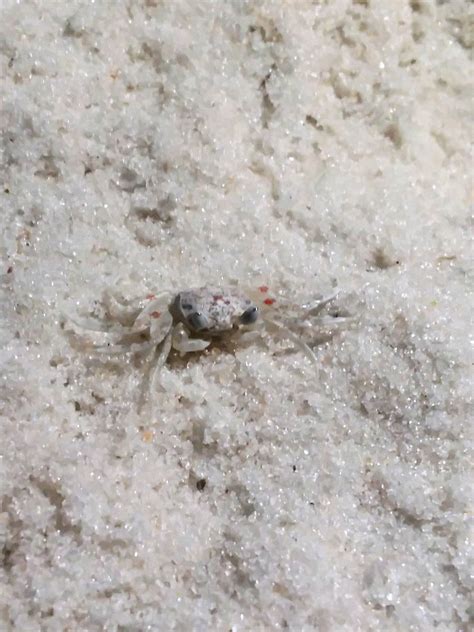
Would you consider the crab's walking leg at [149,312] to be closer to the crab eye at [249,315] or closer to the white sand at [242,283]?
the white sand at [242,283]

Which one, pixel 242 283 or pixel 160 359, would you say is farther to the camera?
pixel 242 283

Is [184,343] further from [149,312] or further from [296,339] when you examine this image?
[296,339]

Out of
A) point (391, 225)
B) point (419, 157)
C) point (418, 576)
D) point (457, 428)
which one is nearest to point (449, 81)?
point (419, 157)

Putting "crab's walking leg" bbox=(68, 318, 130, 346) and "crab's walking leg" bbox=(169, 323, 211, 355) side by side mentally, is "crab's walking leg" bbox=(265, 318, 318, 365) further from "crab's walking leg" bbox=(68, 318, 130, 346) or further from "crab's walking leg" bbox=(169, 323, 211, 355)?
"crab's walking leg" bbox=(68, 318, 130, 346)

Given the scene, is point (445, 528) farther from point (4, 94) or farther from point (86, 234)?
point (4, 94)

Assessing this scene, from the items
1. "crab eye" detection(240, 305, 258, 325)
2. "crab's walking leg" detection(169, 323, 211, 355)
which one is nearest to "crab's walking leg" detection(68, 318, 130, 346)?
"crab's walking leg" detection(169, 323, 211, 355)

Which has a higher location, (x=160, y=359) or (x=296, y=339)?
(x=296, y=339)

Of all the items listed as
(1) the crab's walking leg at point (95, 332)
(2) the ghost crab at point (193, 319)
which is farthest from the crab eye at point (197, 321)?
(1) the crab's walking leg at point (95, 332)

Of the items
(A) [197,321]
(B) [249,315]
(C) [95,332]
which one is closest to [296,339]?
(B) [249,315]
